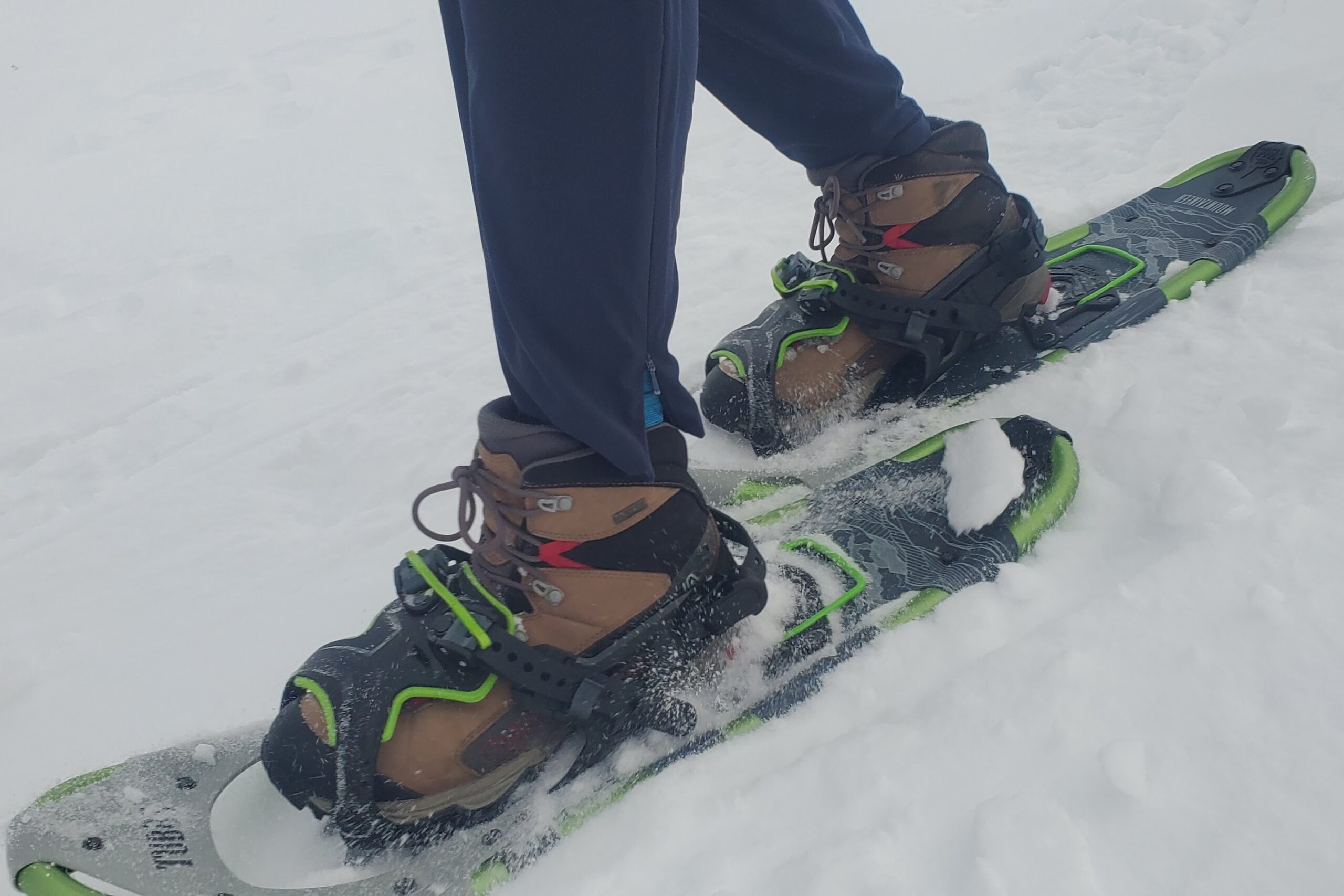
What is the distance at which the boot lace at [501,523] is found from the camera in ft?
3.56

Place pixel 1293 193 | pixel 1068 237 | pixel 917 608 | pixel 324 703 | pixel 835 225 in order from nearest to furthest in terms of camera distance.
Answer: pixel 324 703 < pixel 917 608 < pixel 835 225 < pixel 1293 193 < pixel 1068 237

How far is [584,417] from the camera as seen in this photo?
3.37ft

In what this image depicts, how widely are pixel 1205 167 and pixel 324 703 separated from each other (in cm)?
228

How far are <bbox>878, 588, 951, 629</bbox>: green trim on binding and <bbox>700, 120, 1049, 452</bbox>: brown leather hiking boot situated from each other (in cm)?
54

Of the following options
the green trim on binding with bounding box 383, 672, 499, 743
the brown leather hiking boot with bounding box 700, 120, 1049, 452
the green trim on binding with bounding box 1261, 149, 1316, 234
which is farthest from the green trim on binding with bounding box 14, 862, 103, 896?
the green trim on binding with bounding box 1261, 149, 1316, 234

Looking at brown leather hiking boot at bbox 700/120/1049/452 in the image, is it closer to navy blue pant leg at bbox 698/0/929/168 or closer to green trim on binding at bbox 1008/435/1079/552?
navy blue pant leg at bbox 698/0/929/168

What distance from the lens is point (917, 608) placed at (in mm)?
1213

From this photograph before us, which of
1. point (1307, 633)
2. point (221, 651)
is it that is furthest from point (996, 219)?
point (221, 651)

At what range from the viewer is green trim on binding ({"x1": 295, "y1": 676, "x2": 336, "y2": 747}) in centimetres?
105

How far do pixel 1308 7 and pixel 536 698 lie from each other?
11.1 ft

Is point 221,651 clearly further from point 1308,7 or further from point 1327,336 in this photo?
point 1308,7

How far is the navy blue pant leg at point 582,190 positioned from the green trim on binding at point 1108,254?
1.11m

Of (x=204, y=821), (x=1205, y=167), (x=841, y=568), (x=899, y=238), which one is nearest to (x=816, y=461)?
(x=841, y=568)

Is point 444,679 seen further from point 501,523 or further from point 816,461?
point 816,461
